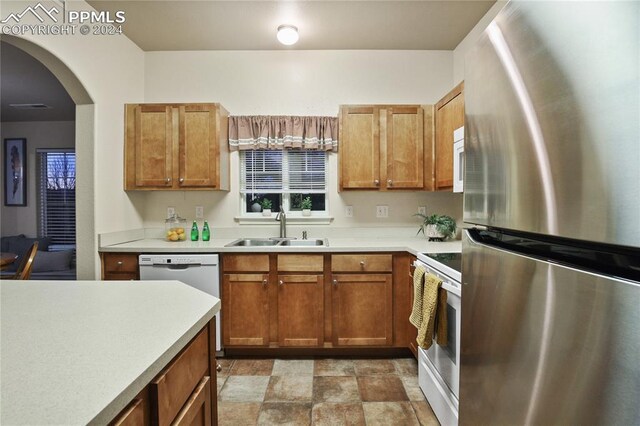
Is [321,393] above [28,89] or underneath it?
underneath

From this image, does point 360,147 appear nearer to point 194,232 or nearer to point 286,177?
point 286,177

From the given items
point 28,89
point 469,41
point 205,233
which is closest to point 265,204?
point 205,233

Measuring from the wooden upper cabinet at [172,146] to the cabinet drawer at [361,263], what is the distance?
1.28 metres

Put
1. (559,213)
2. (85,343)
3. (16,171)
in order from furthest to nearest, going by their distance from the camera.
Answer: (16,171), (85,343), (559,213)

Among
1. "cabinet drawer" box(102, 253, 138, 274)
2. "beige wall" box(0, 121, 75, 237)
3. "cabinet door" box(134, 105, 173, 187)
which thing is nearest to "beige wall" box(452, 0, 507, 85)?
"cabinet door" box(134, 105, 173, 187)

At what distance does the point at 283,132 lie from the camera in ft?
10.1

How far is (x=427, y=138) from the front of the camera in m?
2.85

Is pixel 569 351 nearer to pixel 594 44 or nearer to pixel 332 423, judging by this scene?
pixel 594 44

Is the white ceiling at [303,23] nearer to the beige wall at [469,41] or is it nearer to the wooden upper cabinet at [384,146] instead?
the beige wall at [469,41]

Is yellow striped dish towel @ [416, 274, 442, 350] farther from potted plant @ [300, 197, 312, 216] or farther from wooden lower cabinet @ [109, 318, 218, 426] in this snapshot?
potted plant @ [300, 197, 312, 216]

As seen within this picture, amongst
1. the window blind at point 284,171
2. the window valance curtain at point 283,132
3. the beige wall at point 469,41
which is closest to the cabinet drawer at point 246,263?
the window blind at point 284,171

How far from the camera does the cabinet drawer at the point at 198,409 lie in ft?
2.75

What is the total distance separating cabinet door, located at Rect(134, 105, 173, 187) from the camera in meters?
2.87

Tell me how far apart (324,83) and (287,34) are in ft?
1.99
